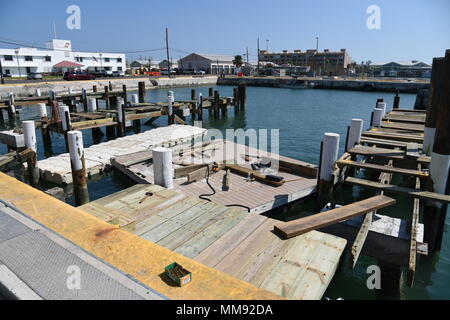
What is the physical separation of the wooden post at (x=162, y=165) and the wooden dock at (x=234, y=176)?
1714 mm

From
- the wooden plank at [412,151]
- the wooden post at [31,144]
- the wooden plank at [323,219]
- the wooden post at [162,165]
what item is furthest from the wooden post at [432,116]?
the wooden post at [31,144]

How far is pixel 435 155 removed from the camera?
24.2 ft

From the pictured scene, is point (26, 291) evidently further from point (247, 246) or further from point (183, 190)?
point (183, 190)

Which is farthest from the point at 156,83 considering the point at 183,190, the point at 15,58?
the point at 183,190

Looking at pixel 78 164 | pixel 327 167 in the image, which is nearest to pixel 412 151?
pixel 327 167

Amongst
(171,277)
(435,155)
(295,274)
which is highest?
(435,155)

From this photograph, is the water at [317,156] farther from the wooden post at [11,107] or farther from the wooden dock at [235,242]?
the wooden post at [11,107]

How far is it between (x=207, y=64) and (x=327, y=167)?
4404 inches

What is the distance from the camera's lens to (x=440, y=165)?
23.9 feet

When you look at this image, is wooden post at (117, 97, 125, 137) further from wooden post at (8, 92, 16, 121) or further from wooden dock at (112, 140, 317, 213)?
wooden post at (8, 92, 16, 121)

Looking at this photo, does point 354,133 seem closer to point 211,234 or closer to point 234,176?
point 234,176

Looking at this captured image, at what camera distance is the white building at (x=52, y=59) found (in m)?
65.4

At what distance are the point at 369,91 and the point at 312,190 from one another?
62.4m

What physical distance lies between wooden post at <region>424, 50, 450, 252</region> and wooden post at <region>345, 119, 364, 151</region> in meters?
4.09
